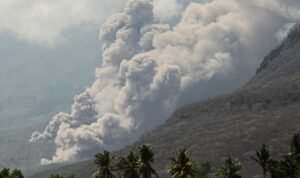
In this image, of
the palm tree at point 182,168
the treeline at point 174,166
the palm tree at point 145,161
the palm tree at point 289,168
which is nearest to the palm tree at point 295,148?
the treeline at point 174,166

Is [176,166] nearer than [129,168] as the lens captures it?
Yes

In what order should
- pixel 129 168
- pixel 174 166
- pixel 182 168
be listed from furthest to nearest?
pixel 129 168
pixel 174 166
pixel 182 168

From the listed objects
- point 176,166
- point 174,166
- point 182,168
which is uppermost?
point 174,166

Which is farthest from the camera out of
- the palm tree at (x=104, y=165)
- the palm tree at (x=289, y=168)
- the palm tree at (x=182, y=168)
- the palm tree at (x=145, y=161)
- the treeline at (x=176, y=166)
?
the palm tree at (x=104, y=165)

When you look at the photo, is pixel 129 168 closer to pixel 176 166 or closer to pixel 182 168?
pixel 176 166

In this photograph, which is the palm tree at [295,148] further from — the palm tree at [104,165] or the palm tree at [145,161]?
the palm tree at [104,165]

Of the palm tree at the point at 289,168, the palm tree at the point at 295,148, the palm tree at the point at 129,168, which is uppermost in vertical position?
the palm tree at the point at 129,168

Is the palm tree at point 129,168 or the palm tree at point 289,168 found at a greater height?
the palm tree at point 129,168

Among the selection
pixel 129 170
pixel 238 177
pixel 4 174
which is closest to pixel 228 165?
pixel 238 177

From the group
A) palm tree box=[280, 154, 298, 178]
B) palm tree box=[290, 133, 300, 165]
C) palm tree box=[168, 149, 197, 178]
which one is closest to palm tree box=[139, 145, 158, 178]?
palm tree box=[168, 149, 197, 178]

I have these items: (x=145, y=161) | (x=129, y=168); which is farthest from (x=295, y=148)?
(x=129, y=168)

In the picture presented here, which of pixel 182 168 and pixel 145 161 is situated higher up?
pixel 145 161

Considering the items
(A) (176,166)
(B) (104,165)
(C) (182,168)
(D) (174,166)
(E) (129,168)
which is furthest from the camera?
(B) (104,165)

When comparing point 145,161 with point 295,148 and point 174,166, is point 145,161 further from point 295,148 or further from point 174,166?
point 295,148
